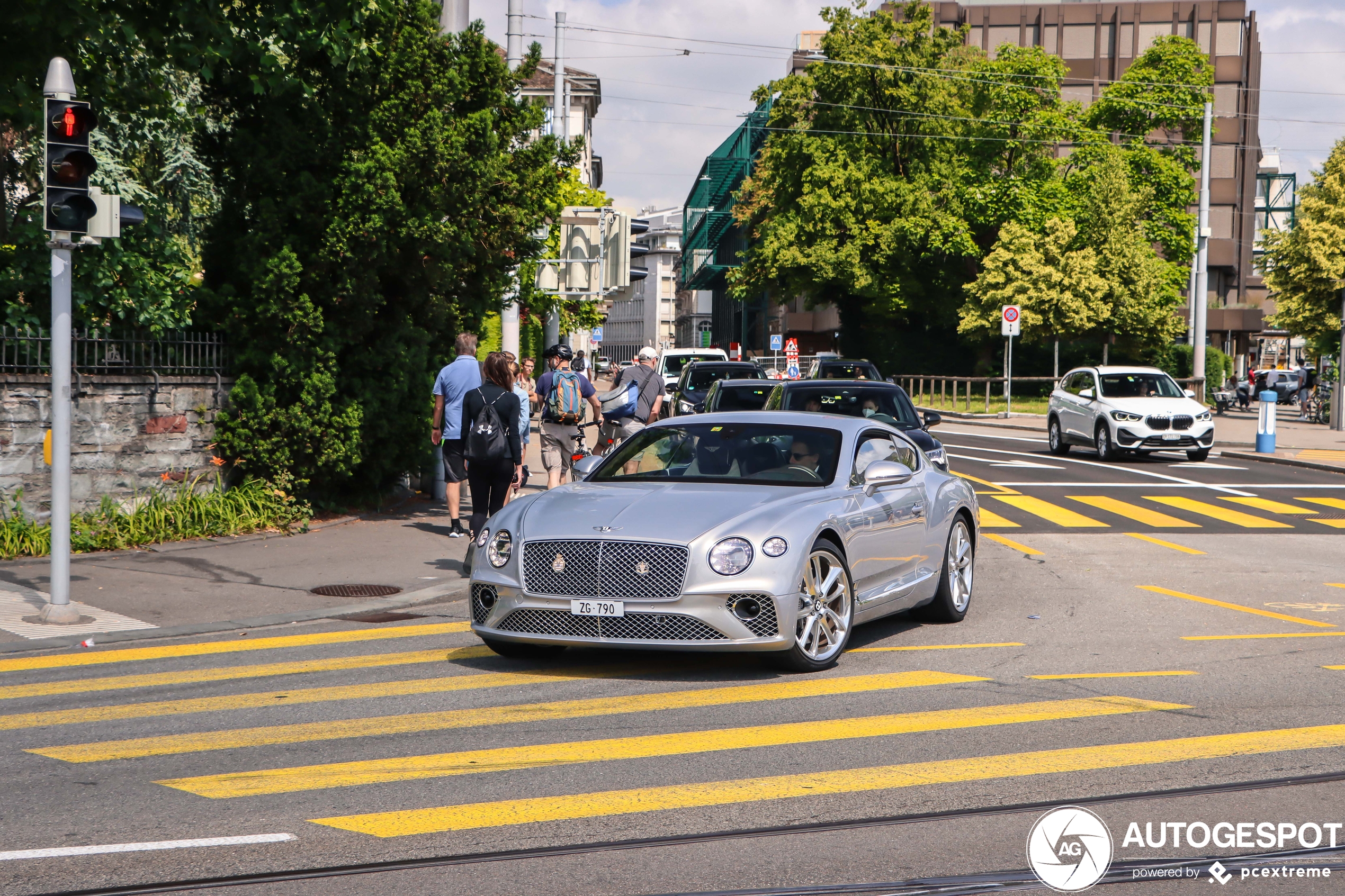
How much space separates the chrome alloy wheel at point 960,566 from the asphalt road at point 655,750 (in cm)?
20

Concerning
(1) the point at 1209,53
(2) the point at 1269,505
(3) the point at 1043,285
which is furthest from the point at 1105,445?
(1) the point at 1209,53

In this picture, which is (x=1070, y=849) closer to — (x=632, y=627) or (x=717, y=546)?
(x=717, y=546)

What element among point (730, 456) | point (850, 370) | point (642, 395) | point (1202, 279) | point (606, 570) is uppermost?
point (1202, 279)

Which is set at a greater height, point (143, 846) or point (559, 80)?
point (559, 80)

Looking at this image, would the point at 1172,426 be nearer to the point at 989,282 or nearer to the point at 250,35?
the point at 250,35

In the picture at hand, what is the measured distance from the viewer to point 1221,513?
18.5m

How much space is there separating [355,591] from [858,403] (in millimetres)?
6728

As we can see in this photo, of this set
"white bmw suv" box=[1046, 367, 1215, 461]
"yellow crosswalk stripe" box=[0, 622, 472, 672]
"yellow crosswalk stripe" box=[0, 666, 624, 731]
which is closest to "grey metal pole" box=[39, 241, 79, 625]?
"yellow crosswalk stripe" box=[0, 622, 472, 672]

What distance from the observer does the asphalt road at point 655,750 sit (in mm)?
4707

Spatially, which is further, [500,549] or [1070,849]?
[500,549]

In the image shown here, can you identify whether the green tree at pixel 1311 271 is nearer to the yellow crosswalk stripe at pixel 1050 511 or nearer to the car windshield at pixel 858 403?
the yellow crosswalk stripe at pixel 1050 511

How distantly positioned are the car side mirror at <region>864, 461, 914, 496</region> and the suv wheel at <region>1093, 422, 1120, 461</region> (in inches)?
738

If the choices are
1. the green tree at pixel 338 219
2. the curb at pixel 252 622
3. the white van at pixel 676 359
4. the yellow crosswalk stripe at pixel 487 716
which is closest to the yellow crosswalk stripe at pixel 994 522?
the green tree at pixel 338 219

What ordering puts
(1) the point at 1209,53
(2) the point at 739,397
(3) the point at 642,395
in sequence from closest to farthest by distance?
1. (3) the point at 642,395
2. (2) the point at 739,397
3. (1) the point at 1209,53
